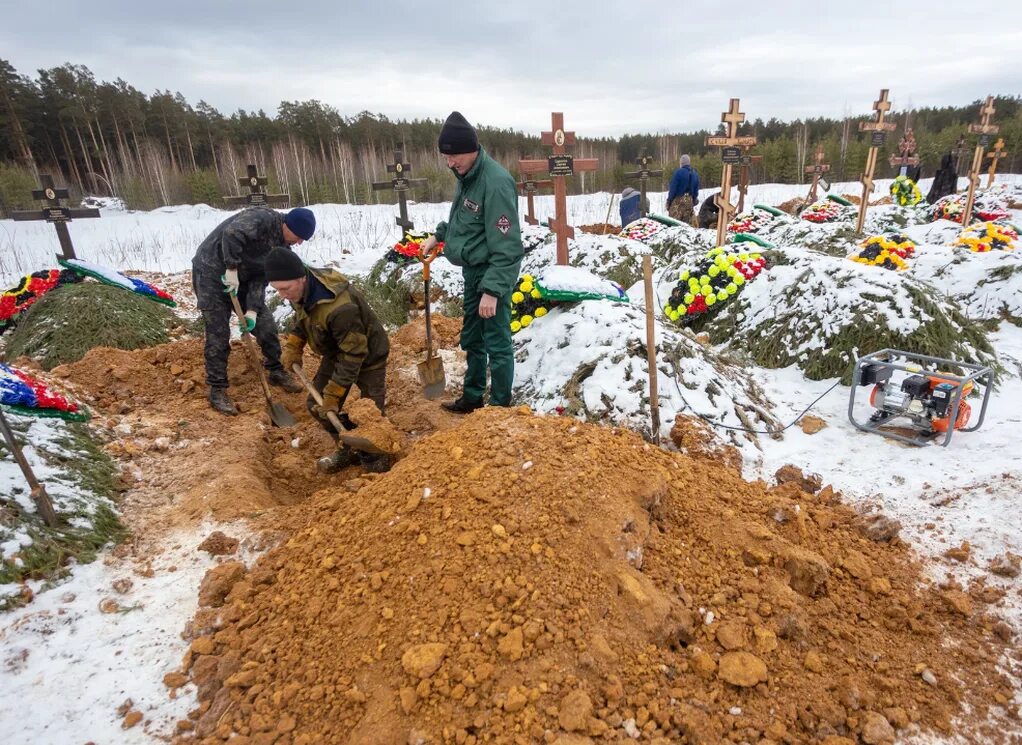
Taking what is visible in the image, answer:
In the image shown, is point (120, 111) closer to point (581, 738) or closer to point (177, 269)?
point (177, 269)

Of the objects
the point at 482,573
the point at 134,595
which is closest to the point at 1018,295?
the point at 482,573

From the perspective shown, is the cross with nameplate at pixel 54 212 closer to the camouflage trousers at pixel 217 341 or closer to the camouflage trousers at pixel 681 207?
the camouflage trousers at pixel 217 341

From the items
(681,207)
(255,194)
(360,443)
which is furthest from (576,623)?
(681,207)

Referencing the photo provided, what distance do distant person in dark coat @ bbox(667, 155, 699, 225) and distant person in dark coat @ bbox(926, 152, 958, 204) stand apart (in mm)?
8138

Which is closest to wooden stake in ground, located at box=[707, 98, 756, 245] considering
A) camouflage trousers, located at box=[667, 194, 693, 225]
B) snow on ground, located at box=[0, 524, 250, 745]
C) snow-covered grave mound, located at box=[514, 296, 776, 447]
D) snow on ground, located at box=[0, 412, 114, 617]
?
snow-covered grave mound, located at box=[514, 296, 776, 447]

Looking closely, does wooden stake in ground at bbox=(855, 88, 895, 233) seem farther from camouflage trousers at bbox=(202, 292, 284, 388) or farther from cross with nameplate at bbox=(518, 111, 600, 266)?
camouflage trousers at bbox=(202, 292, 284, 388)

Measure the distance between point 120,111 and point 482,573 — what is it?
3022 centimetres

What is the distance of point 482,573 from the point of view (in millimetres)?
2029

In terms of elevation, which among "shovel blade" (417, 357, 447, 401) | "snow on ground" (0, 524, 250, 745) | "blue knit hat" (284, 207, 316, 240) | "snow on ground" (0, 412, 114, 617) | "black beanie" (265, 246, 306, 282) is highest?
"blue knit hat" (284, 207, 316, 240)

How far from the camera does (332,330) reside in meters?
3.26

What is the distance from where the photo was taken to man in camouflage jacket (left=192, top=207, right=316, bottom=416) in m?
3.93

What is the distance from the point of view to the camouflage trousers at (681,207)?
471 inches

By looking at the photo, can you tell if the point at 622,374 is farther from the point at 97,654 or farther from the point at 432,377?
the point at 97,654

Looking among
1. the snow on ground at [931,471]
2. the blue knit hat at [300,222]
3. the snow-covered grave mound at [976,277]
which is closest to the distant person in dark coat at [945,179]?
the snow-covered grave mound at [976,277]
